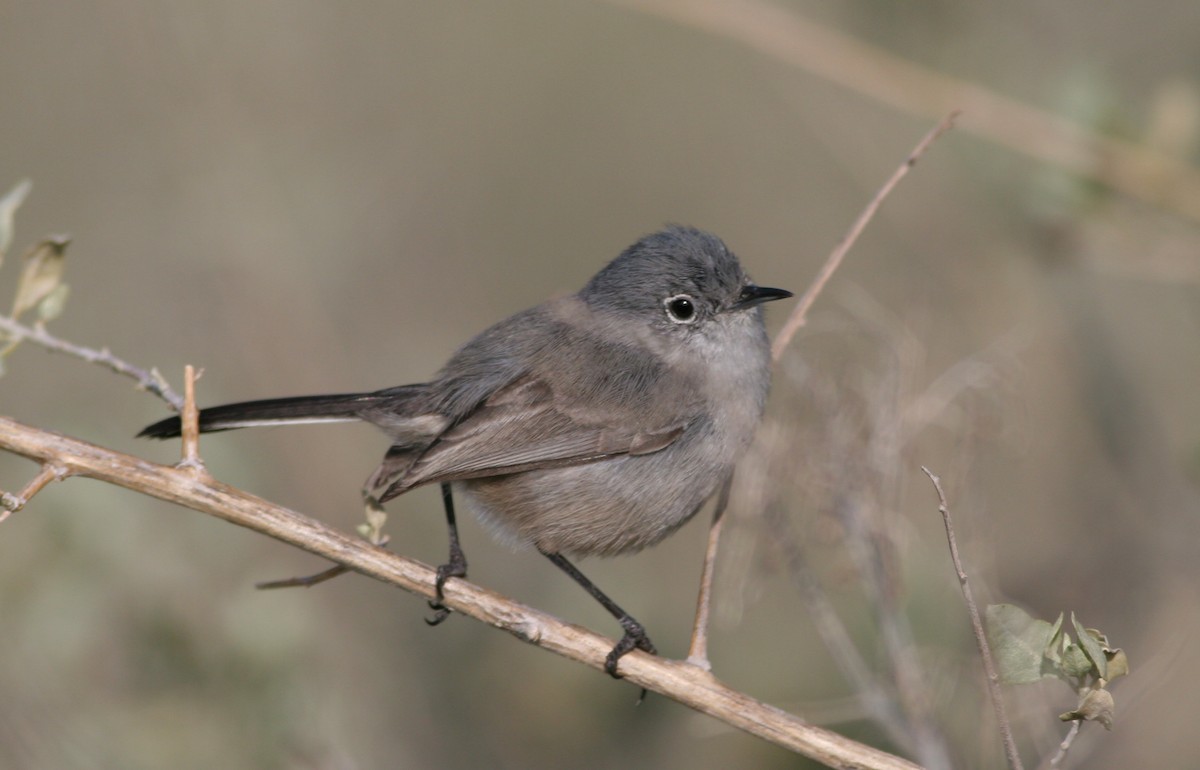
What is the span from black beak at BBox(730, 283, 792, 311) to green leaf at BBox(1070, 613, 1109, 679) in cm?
174

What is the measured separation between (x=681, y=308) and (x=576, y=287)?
7.18ft

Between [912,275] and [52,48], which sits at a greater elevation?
[52,48]

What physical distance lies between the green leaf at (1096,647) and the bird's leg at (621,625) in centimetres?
113

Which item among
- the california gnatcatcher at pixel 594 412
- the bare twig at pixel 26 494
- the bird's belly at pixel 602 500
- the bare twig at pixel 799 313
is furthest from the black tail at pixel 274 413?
the bare twig at pixel 799 313

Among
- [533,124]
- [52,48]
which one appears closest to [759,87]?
[533,124]

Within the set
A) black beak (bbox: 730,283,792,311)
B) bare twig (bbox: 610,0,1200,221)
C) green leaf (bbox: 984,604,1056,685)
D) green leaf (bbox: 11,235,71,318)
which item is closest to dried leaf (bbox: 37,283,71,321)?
green leaf (bbox: 11,235,71,318)

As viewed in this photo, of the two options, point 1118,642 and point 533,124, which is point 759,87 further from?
point 1118,642

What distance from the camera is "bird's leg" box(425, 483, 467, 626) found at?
2.65 meters

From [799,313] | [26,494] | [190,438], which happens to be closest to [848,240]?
[799,313]

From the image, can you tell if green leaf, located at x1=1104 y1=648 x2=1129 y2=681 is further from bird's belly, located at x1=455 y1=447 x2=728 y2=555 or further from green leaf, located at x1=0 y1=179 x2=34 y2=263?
green leaf, located at x1=0 y1=179 x2=34 y2=263

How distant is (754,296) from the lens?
3615 mm

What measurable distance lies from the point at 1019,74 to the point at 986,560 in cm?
200

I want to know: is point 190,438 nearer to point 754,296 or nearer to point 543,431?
point 543,431

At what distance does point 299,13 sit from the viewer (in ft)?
18.6
